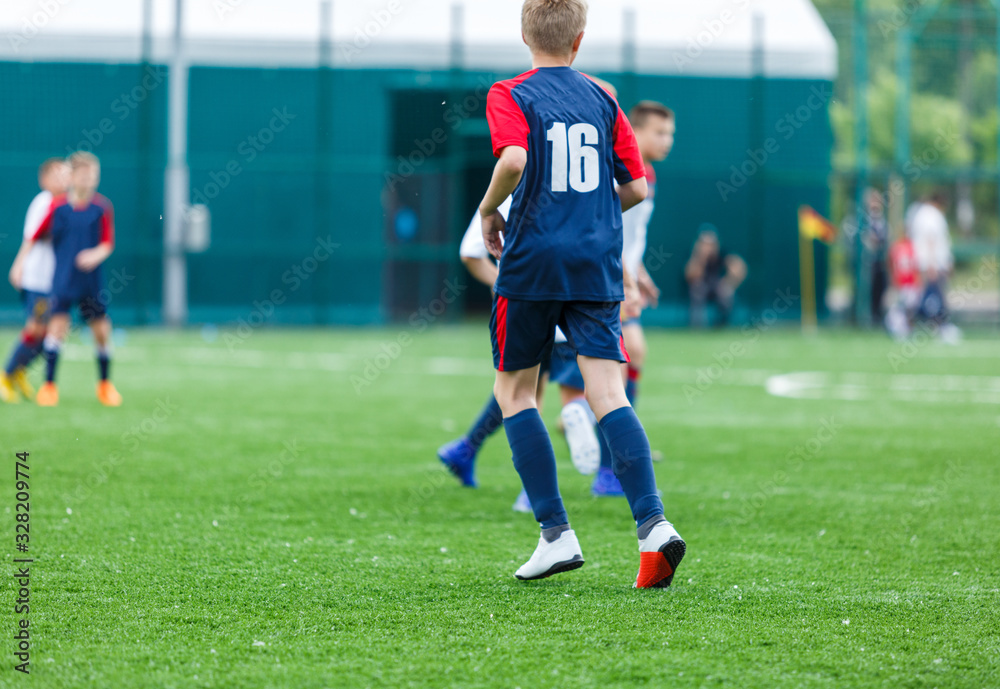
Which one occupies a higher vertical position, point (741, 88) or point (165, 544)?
point (741, 88)

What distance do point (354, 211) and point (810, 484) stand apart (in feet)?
50.5

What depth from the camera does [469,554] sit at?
13.1 feet

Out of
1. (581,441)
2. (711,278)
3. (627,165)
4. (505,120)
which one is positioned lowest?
(581,441)

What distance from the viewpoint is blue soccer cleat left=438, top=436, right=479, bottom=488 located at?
546cm

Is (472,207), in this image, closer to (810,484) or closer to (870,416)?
(870,416)

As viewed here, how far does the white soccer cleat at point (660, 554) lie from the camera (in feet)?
11.0

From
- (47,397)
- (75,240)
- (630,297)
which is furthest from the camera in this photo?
(75,240)

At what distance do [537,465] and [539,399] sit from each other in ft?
6.62

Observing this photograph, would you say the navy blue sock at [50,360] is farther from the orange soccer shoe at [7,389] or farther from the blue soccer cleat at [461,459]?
the blue soccer cleat at [461,459]

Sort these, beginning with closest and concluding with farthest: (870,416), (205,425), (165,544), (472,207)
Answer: (165,544), (205,425), (870,416), (472,207)

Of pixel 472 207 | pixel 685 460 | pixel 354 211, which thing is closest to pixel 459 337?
pixel 354 211

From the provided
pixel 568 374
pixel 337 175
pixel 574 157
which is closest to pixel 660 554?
pixel 574 157

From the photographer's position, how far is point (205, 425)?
7570 mm

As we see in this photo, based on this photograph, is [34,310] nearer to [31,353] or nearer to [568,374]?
[31,353]
